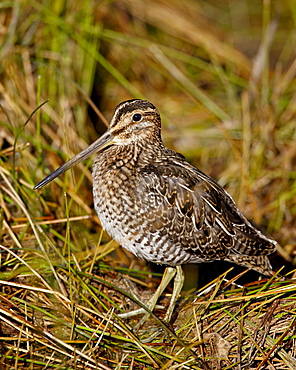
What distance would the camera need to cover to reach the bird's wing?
12.2 ft

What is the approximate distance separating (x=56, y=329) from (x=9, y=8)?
10.8ft

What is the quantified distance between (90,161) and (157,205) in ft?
3.67

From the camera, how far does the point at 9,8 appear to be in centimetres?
540

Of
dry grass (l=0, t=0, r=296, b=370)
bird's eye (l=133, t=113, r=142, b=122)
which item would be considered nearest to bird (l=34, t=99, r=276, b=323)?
bird's eye (l=133, t=113, r=142, b=122)

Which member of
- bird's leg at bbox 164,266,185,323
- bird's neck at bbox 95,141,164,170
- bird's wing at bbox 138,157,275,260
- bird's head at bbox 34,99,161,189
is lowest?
bird's leg at bbox 164,266,185,323

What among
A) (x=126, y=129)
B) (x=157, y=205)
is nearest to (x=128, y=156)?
(x=126, y=129)

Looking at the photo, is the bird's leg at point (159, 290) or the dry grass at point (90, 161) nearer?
the dry grass at point (90, 161)

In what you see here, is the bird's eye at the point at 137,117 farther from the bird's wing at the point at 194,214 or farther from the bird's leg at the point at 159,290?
the bird's leg at the point at 159,290

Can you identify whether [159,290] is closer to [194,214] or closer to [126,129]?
[194,214]

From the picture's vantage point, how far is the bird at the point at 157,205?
3.68 meters

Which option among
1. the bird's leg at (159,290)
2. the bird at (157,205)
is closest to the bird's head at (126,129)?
the bird at (157,205)

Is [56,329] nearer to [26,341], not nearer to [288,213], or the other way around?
[26,341]

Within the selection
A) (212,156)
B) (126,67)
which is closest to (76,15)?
(126,67)

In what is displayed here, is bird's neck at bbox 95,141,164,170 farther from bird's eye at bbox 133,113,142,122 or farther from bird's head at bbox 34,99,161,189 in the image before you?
bird's eye at bbox 133,113,142,122
